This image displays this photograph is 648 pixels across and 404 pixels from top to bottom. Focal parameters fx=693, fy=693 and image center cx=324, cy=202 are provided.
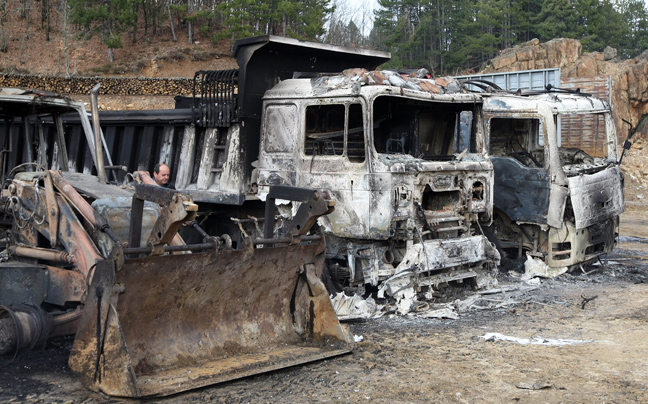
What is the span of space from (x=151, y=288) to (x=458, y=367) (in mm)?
2584

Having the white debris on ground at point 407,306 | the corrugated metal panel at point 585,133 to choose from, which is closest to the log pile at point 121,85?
the corrugated metal panel at point 585,133

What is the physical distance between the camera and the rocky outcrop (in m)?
25.3

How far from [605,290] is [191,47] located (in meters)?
29.5

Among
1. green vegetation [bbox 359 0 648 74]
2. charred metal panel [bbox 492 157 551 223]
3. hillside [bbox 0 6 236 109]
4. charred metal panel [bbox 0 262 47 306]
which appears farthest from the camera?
green vegetation [bbox 359 0 648 74]

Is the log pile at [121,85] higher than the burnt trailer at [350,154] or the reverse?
higher

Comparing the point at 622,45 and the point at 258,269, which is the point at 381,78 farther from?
the point at 622,45

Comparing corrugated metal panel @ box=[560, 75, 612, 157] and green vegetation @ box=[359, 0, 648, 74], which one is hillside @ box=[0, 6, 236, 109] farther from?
corrugated metal panel @ box=[560, 75, 612, 157]

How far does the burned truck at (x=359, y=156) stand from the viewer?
25.1ft

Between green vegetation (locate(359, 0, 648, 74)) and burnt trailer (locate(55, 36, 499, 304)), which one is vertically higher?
green vegetation (locate(359, 0, 648, 74))

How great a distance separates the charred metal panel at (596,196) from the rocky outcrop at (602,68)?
48.1ft

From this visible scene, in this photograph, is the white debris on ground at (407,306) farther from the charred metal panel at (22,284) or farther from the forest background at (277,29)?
the forest background at (277,29)

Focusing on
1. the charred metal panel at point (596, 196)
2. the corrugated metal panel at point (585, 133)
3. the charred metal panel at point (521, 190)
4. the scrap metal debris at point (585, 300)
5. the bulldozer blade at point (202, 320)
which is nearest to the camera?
the bulldozer blade at point (202, 320)

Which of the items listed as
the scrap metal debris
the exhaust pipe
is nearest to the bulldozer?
the exhaust pipe

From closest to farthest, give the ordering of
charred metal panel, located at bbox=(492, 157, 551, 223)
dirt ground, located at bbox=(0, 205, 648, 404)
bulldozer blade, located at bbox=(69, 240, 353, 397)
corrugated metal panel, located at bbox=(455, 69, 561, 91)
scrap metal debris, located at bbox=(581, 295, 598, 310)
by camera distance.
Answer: bulldozer blade, located at bbox=(69, 240, 353, 397) → dirt ground, located at bbox=(0, 205, 648, 404) → scrap metal debris, located at bbox=(581, 295, 598, 310) → charred metal panel, located at bbox=(492, 157, 551, 223) → corrugated metal panel, located at bbox=(455, 69, 561, 91)
